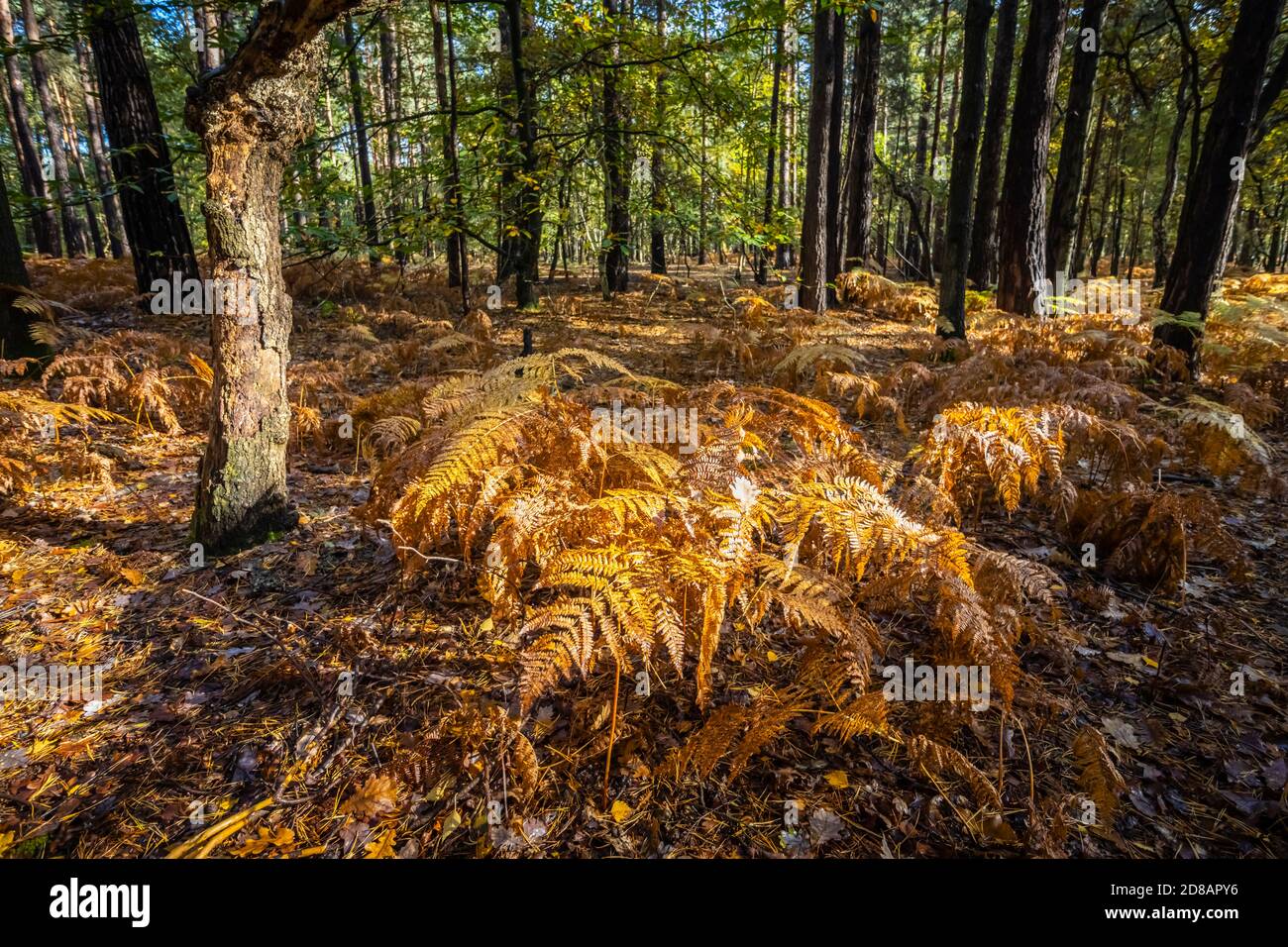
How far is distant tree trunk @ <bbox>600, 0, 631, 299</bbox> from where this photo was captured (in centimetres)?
695

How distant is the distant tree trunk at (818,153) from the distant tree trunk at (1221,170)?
14.6 ft

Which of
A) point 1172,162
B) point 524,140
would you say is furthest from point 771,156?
point 1172,162

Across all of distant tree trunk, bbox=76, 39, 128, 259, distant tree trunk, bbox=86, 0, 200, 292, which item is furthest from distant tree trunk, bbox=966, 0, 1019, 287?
distant tree trunk, bbox=76, 39, 128, 259

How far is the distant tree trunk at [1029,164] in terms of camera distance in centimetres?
870

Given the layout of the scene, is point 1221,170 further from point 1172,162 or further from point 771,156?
point 1172,162

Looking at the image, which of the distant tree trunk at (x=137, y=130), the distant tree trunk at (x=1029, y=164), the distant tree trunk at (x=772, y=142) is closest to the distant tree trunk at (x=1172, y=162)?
the distant tree trunk at (x=1029, y=164)

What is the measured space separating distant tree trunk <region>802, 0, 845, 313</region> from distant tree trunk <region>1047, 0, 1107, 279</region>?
17.5 feet

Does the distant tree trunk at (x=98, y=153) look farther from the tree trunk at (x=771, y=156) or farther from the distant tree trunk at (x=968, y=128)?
the distant tree trunk at (x=968, y=128)

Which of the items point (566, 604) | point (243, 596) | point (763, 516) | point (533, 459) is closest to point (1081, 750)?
point (763, 516)

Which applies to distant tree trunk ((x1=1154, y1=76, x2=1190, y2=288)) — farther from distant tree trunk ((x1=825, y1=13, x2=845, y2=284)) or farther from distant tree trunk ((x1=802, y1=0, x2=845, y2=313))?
distant tree trunk ((x1=802, y1=0, x2=845, y2=313))

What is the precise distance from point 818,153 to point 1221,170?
5.16 m

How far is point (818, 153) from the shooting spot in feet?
31.6
